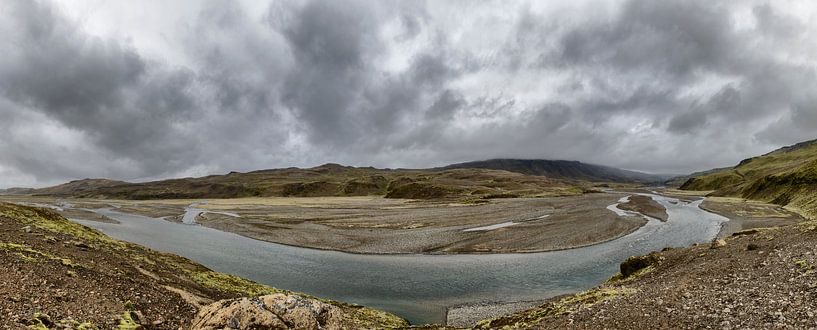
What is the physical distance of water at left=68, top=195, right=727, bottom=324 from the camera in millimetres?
39312

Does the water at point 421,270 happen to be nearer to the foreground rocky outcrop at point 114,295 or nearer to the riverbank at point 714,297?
the foreground rocky outcrop at point 114,295

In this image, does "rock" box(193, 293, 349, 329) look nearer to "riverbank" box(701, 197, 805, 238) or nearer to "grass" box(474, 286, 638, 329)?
"grass" box(474, 286, 638, 329)

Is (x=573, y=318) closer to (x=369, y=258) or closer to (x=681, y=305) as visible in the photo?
(x=681, y=305)

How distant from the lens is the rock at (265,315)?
16108 mm

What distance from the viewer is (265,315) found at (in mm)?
16453

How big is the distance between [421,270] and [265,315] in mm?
34845

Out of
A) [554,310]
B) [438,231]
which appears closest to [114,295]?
[554,310]

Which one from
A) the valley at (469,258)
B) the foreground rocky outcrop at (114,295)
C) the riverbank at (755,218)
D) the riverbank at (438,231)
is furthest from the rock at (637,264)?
the riverbank at (755,218)

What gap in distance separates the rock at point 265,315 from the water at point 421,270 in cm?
1702

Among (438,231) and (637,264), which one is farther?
(438,231)

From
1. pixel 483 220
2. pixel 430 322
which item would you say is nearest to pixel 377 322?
pixel 430 322

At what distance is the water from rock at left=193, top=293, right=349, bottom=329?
55.9 feet

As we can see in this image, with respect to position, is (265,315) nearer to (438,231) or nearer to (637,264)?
(637,264)

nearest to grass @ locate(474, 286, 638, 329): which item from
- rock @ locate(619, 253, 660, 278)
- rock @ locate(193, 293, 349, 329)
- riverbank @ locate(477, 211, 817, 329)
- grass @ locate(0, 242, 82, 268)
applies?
riverbank @ locate(477, 211, 817, 329)
